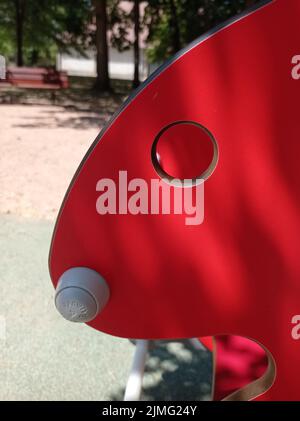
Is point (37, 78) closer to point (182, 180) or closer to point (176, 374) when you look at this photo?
point (176, 374)

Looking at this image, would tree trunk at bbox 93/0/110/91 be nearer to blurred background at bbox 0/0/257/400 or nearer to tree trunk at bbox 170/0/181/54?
blurred background at bbox 0/0/257/400

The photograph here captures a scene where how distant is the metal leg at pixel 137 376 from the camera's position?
1485mm

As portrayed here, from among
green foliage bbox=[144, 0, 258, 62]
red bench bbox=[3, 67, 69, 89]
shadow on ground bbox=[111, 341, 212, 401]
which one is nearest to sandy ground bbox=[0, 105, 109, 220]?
red bench bbox=[3, 67, 69, 89]

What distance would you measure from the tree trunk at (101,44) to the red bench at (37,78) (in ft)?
9.53

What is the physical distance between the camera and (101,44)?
13.5m

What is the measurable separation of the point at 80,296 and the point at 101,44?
13.6 metres

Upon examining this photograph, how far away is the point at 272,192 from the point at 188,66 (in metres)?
0.34

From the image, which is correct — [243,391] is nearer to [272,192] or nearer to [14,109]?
[272,192]

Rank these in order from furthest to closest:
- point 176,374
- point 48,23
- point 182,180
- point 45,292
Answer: point 48,23 < point 45,292 < point 176,374 < point 182,180

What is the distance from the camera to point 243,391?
1238 millimetres

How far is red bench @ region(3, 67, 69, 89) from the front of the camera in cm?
1065

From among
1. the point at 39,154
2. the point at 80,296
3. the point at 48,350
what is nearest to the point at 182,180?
the point at 80,296

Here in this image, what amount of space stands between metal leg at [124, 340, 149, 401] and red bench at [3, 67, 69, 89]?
32.4 feet

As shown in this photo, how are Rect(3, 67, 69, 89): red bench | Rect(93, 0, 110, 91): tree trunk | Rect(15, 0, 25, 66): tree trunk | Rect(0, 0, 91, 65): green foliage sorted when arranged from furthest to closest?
Rect(0, 0, 91, 65): green foliage < Rect(15, 0, 25, 66): tree trunk < Rect(93, 0, 110, 91): tree trunk < Rect(3, 67, 69, 89): red bench
